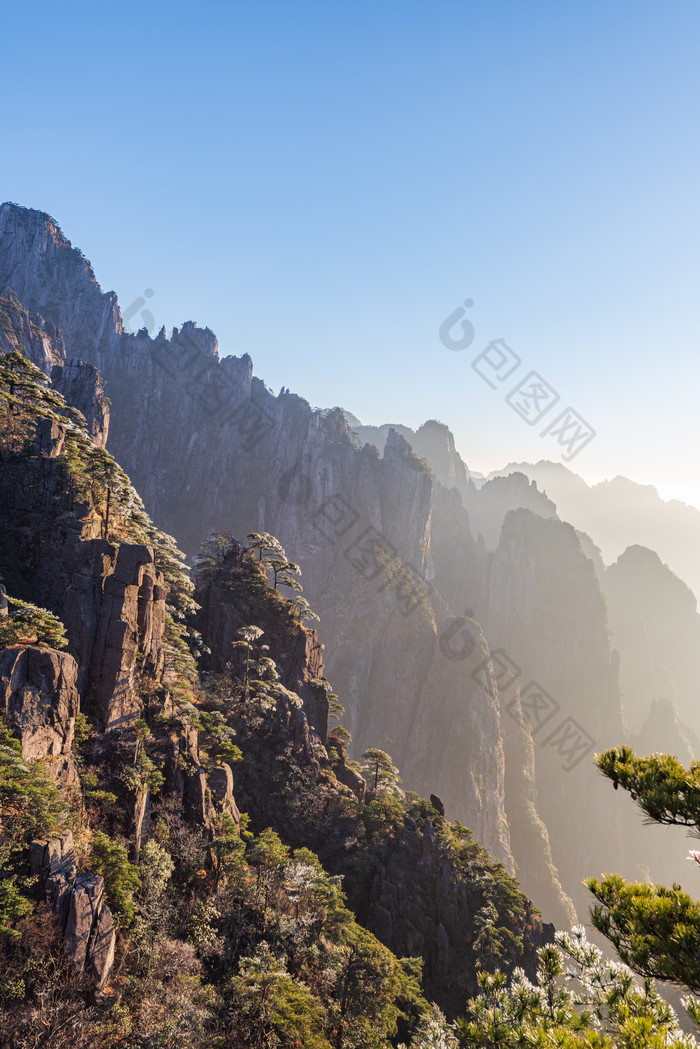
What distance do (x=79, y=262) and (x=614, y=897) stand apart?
13990 centimetres

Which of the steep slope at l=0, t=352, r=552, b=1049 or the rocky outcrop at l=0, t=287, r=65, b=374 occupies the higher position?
the rocky outcrop at l=0, t=287, r=65, b=374

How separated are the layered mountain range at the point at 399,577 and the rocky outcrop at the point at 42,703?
231 feet

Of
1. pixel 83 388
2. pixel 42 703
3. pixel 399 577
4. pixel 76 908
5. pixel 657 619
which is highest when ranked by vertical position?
pixel 657 619

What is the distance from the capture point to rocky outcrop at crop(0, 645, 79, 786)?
16.5 meters

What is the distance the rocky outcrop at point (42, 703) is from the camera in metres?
16.5

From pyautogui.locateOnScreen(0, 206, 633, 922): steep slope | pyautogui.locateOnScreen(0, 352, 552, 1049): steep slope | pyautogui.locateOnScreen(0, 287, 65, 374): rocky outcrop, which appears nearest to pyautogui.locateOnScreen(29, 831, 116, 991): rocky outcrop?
pyautogui.locateOnScreen(0, 352, 552, 1049): steep slope

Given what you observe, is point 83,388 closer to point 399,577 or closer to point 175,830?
point 175,830

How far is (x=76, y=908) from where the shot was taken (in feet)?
47.8

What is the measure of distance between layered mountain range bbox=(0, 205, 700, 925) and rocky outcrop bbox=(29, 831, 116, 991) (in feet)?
250

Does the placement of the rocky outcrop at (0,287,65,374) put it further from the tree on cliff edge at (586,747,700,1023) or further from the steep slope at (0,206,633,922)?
the tree on cliff edge at (586,747,700,1023)

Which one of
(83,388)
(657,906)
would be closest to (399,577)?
(83,388)

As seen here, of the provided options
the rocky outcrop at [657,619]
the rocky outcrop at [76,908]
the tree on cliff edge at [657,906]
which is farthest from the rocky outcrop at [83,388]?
the rocky outcrop at [657,619]

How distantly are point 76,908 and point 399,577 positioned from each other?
312ft

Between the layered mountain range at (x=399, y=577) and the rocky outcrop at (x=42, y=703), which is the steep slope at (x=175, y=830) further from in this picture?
the layered mountain range at (x=399, y=577)
